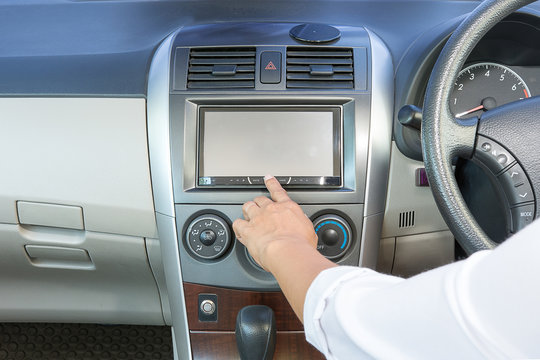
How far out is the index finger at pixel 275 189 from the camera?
970mm

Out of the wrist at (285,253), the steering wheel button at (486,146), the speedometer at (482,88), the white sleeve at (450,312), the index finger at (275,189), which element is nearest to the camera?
the white sleeve at (450,312)

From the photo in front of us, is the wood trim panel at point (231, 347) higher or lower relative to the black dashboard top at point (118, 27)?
lower

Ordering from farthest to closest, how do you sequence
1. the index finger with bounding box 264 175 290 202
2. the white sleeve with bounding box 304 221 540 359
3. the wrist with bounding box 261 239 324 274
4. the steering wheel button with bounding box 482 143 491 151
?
1. the index finger with bounding box 264 175 290 202
2. the steering wheel button with bounding box 482 143 491 151
3. the wrist with bounding box 261 239 324 274
4. the white sleeve with bounding box 304 221 540 359

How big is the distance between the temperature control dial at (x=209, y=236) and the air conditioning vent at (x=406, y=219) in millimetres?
345

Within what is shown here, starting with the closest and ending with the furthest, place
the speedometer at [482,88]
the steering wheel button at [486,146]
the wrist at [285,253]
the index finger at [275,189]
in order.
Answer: the wrist at [285,253], the steering wheel button at [486,146], the index finger at [275,189], the speedometer at [482,88]

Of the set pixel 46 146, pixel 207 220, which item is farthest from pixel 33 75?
pixel 207 220

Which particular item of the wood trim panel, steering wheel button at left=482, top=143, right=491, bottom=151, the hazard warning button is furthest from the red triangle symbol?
the wood trim panel

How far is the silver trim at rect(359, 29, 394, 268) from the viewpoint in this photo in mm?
1033

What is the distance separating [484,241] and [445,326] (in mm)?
399

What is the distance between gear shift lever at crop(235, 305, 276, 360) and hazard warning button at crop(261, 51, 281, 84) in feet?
1.33

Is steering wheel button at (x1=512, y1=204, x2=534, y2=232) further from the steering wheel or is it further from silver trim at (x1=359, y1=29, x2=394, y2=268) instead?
silver trim at (x1=359, y1=29, x2=394, y2=268)

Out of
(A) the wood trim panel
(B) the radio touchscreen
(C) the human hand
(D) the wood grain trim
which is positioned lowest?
(A) the wood trim panel

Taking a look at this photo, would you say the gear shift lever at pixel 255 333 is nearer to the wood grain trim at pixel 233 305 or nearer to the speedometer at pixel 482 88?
the wood grain trim at pixel 233 305

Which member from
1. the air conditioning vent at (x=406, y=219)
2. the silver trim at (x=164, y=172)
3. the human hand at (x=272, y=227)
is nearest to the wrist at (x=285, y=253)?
the human hand at (x=272, y=227)
